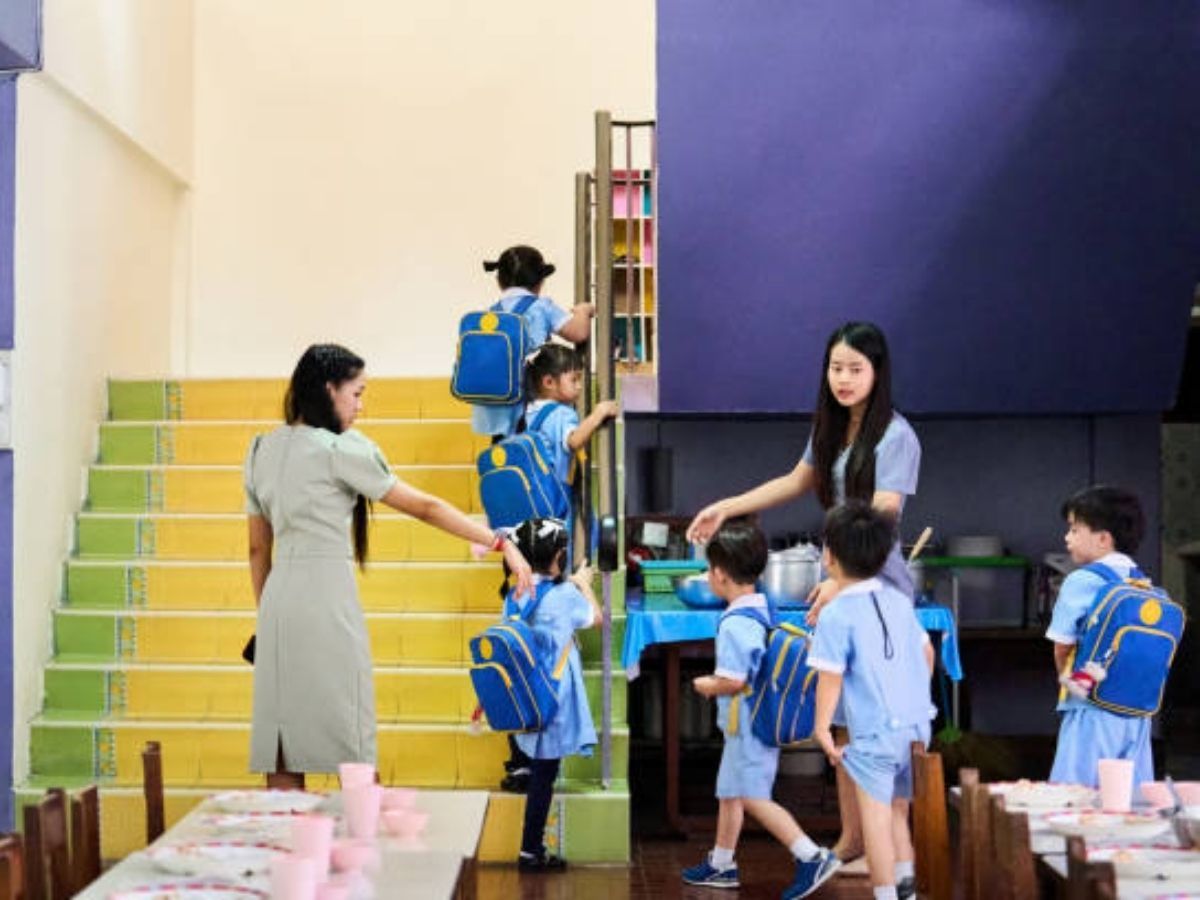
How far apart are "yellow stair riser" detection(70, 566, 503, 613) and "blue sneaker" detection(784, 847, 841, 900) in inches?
77.4

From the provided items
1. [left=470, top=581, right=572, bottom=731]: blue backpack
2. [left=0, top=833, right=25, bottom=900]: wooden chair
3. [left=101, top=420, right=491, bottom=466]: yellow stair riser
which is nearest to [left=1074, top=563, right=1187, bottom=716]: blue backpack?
[left=470, top=581, right=572, bottom=731]: blue backpack

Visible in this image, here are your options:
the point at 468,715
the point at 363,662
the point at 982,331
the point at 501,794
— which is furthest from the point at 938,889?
the point at 982,331

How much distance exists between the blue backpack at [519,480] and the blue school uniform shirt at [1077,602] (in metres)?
2.21

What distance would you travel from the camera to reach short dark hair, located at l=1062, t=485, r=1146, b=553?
18.4 feet

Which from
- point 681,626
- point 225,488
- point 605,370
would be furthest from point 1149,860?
point 225,488

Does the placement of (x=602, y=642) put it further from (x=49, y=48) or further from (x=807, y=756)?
(x=49, y=48)

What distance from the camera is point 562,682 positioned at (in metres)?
6.44

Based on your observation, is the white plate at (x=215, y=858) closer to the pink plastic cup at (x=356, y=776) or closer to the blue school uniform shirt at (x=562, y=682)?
the pink plastic cup at (x=356, y=776)

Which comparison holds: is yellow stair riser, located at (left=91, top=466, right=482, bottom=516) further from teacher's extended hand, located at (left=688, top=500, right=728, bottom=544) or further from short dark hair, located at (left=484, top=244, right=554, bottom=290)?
teacher's extended hand, located at (left=688, top=500, right=728, bottom=544)

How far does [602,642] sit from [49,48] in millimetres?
3319

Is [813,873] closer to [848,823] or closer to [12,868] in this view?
[848,823]

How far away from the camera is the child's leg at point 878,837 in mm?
5176

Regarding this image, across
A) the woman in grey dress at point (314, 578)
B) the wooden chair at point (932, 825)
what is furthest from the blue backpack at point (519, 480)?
the wooden chair at point (932, 825)

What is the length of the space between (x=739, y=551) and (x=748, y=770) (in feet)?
2.40
